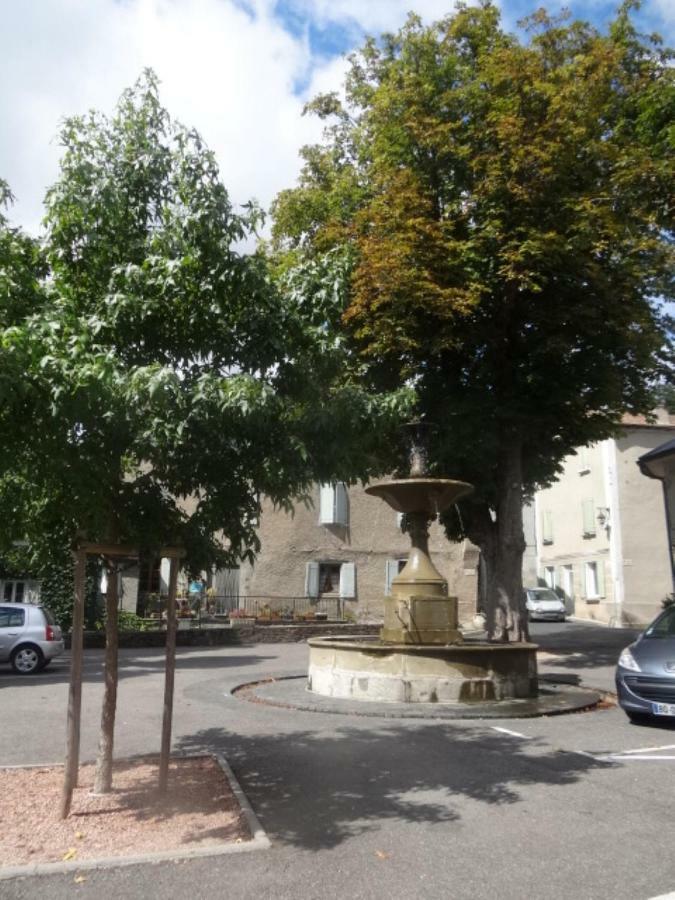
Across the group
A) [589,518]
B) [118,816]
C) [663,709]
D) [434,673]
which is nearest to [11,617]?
[434,673]

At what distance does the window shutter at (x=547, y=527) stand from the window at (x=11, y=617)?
→ 94.8ft

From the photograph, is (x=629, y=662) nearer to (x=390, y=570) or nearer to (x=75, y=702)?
(x=75, y=702)

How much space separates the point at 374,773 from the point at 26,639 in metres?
11.0

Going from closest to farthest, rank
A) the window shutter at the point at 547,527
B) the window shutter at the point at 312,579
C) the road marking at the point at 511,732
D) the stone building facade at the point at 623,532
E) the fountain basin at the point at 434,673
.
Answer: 1. the road marking at the point at 511,732
2. the fountain basin at the point at 434,673
3. the window shutter at the point at 312,579
4. the stone building facade at the point at 623,532
5. the window shutter at the point at 547,527

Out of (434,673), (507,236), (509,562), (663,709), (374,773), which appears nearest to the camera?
(374,773)

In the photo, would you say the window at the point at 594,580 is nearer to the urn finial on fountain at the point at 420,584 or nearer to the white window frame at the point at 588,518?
the white window frame at the point at 588,518

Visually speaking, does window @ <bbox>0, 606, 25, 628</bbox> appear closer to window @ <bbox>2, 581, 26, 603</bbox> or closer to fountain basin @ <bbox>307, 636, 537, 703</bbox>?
fountain basin @ <bbox>307, 636, 537, 703</bbox>

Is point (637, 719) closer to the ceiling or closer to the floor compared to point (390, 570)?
closer to the floor

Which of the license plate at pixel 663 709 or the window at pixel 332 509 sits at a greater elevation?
the window at pixel 332 509

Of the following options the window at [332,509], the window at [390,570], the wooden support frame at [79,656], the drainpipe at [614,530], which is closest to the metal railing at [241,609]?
the window at [390,570]

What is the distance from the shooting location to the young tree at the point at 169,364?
5340 millimetres

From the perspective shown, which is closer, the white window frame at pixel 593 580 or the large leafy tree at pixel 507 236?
the large leafy tree at pixel 507 236

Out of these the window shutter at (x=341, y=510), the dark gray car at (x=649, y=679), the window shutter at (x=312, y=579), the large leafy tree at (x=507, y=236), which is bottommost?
the dark gray car at (x=649, y=679)

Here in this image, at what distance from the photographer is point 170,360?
611 centimetres
